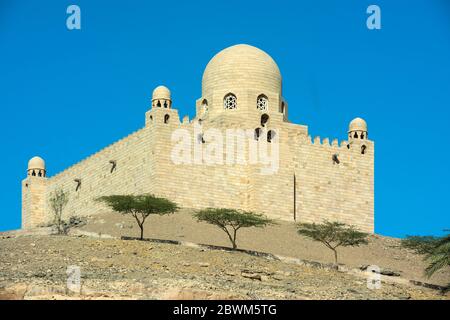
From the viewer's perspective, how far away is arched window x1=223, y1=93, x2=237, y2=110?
6650 cm

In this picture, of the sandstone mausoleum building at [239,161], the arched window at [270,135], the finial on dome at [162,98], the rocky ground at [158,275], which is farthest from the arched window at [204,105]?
the rocky ground at [158,275]

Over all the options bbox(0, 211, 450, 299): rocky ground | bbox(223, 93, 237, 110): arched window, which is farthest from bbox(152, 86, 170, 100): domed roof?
bbox(0, 211, 450, 299): rocky ground

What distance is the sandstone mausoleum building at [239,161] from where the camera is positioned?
62.7 meters

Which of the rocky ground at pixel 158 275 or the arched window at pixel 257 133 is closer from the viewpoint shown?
the rocky ground at pixel 158 275

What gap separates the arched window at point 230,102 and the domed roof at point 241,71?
413mm

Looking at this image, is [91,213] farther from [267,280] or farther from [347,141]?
[267,280]

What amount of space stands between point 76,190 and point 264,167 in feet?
38.1

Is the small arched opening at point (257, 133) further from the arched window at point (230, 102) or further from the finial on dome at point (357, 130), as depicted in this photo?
the finial on dome at point (357, 130)

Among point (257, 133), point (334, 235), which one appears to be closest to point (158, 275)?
point (334, 235)

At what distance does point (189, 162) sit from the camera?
62875mm

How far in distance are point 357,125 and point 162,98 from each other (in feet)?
38.2

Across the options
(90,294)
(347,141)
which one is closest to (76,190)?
(347,141)
